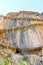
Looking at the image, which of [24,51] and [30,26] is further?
[30,26]

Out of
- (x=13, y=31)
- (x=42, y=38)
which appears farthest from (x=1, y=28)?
(x=42, y=38)

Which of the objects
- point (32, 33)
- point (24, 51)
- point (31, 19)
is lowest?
point (24, 51)

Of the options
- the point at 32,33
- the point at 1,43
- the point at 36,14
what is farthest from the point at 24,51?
the point at 36,14

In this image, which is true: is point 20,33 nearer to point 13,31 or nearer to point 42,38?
point 13,31

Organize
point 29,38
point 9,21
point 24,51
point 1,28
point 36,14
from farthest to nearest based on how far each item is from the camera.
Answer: point 36,14, point 9,21, point 1,28, point 29,38, point 24,51

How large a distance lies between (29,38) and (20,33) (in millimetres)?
938

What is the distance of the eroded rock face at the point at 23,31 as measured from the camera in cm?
1571

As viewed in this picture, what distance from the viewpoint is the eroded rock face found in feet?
51.5

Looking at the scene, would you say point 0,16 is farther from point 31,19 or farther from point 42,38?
point 42,38

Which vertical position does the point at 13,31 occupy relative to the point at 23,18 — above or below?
below

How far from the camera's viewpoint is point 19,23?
1777 centimetres

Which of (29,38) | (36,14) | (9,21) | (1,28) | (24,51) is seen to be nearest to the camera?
(24,51)

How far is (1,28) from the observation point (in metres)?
17.3

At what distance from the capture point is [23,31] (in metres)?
16.9
